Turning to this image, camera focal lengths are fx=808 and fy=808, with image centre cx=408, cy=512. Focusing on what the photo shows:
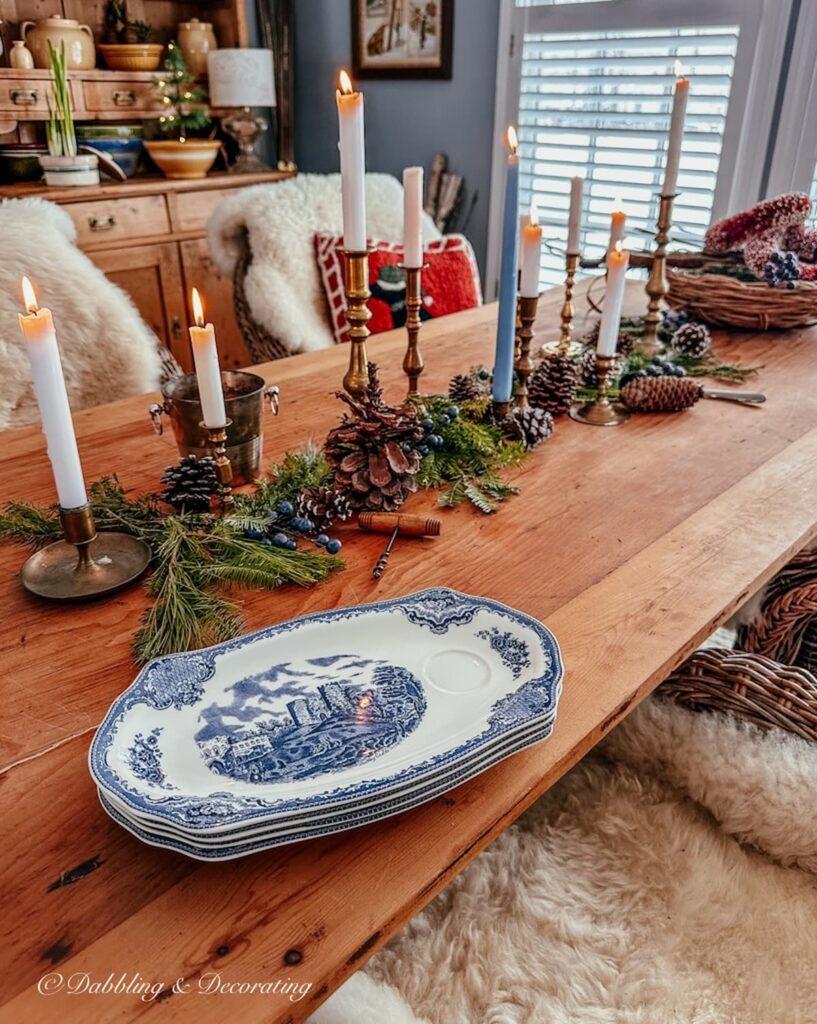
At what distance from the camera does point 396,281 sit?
2059mm

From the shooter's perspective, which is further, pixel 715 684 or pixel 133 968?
pixel 715 684

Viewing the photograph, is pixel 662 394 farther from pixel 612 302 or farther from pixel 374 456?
pixel 374 456

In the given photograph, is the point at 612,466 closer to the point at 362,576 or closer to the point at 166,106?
the point at 362,576

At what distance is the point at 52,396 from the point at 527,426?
629mm

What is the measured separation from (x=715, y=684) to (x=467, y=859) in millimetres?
481

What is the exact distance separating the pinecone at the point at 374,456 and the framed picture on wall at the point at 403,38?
257 cm

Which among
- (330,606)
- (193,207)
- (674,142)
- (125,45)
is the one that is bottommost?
(330,606)

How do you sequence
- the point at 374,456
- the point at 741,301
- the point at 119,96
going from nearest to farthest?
the point at 374,456
the point at 741,301
the point at 119,96

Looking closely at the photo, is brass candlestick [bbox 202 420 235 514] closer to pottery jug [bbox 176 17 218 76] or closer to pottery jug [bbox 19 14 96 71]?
pottery jug [bbox 19 14 96 71]

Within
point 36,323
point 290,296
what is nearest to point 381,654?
point 36,323

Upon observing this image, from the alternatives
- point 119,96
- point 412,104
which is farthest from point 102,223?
point 412,104

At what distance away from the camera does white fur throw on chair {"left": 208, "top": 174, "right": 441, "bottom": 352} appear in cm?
200

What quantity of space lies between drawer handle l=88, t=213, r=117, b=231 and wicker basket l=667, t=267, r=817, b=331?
2014 mm

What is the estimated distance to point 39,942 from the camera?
48 centimetres
